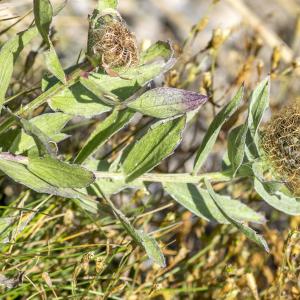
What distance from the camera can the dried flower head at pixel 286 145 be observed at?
1.89 meters

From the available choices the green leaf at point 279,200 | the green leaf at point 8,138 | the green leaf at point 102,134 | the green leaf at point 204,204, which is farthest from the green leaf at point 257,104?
the green leaf at point 8,138

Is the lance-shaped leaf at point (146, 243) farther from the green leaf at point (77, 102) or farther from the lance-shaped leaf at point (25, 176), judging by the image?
the green leaf at point (77, 102)

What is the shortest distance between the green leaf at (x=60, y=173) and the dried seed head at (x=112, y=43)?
11.4 inches

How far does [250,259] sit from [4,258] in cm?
120

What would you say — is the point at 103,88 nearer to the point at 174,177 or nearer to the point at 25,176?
the point at 25,176

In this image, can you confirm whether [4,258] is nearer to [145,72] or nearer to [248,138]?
[145,72]

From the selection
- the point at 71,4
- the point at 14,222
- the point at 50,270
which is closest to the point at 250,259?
the point at 50,270

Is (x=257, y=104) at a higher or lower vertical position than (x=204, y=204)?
higher

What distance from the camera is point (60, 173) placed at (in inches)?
66.9

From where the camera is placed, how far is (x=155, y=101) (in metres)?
1.73

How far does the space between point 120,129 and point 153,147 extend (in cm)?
13

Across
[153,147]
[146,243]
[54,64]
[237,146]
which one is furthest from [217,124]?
[54,64]

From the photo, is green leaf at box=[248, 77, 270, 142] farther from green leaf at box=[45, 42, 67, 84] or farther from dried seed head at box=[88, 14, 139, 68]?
green leaf at box=[45, 42, 67, 84]

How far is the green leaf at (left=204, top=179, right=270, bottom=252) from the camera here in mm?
1786
